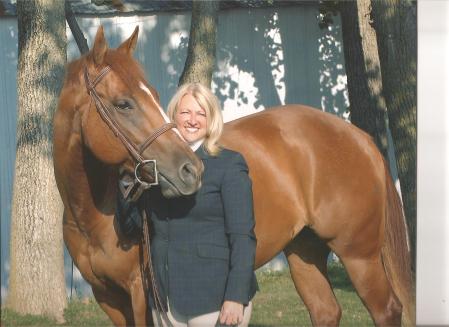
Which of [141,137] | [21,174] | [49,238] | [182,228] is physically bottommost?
[49,238]

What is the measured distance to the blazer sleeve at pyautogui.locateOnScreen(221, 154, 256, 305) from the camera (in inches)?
125

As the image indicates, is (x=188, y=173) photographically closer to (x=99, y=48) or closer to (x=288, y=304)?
(x=99, y=48)

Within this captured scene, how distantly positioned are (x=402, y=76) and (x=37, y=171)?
313 cm

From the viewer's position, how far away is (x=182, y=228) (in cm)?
330

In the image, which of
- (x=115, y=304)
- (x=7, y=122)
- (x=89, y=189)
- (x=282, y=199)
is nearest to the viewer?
(x=89, y=189)

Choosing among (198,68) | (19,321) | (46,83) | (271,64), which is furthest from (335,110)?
(19,321)

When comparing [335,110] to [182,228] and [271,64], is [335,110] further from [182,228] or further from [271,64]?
[182,228]

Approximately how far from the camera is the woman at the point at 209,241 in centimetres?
320

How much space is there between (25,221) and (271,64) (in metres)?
3.13

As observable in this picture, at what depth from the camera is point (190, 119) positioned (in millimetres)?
3428

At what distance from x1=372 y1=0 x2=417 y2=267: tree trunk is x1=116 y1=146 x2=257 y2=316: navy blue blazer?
11.8 ft

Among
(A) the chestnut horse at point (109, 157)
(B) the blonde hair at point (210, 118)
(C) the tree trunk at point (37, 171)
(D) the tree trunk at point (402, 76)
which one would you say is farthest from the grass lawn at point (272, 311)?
(B) the blonde hair at point (210, 118)

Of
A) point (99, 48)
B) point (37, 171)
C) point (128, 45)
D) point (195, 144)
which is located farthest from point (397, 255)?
point (37, 171)

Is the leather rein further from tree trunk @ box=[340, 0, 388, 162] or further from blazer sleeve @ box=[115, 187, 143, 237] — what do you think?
tree trunk @ box=[340, 0, 388, 162]
